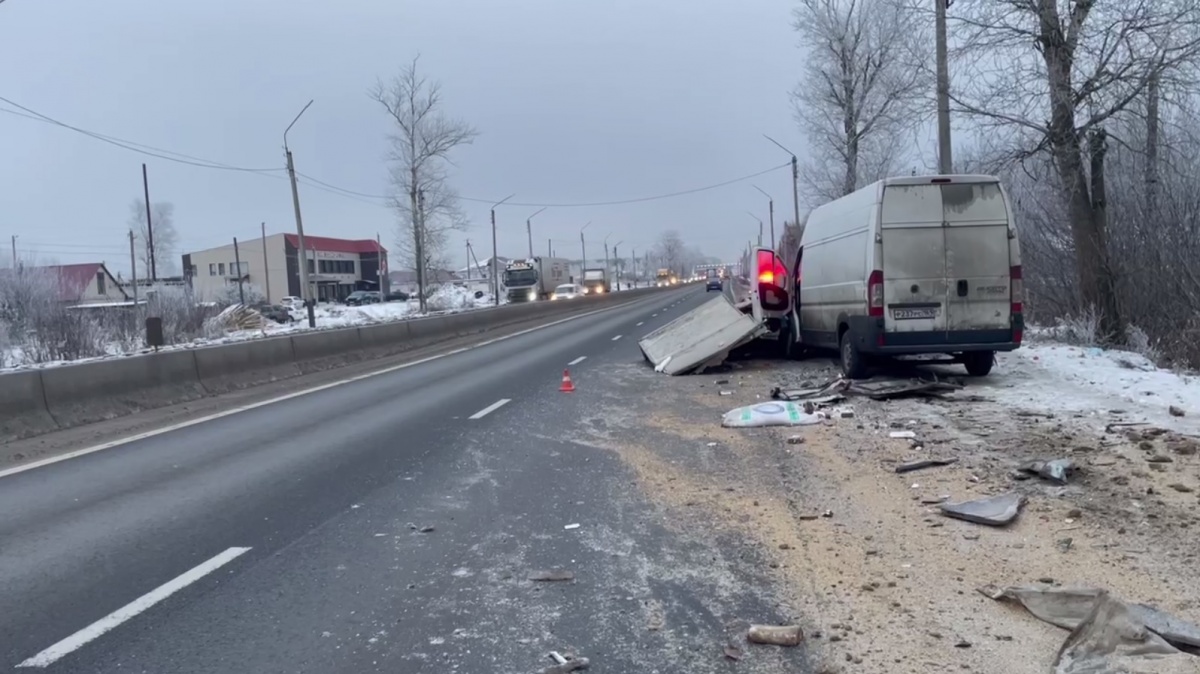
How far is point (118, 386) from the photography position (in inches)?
525

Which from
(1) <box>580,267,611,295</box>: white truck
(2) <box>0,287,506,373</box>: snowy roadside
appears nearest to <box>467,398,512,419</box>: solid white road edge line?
(2) <box>0,287,506,373</box>: snowy roadside

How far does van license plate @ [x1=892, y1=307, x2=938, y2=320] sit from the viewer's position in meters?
11.8

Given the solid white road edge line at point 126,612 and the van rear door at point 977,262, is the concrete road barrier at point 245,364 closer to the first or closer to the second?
the solid white road edge line at point 126,612

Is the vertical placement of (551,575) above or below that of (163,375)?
below

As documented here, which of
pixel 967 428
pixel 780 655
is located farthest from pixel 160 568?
pixel 967 428

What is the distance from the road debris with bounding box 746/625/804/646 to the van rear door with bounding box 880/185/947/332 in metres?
7.92

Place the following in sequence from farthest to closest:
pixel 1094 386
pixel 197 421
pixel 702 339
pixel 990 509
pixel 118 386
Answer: pixel 702 339
pixel 118 386
pixel 197 421
pixel 1094 386
pixel 990 509

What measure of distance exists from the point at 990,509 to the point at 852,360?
21.6 feet

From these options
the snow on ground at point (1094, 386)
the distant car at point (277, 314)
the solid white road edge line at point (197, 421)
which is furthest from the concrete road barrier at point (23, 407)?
the distant car at point (277, 314)

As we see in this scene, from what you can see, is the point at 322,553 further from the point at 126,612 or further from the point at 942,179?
the point at 942,179

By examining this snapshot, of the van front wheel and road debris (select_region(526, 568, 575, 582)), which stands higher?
the van front wheel

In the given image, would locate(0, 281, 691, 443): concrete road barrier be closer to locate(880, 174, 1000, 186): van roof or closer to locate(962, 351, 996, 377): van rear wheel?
locate(880, 174, 1000, 186): van roof

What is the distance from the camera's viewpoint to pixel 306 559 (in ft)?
19.7

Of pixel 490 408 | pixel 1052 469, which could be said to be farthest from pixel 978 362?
pixel 490 408
